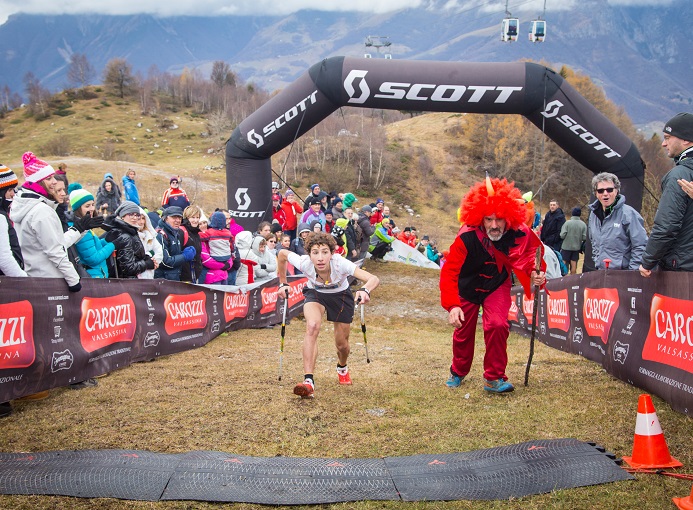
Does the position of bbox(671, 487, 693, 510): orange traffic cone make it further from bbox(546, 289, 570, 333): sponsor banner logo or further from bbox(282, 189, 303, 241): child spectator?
bbox(282, 189, 303, 241): child spectator

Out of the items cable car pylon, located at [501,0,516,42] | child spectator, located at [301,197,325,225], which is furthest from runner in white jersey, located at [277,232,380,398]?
cable car pylon, located at [501,0,516,42]

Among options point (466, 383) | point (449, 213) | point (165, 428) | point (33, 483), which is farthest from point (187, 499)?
point (449, 213)

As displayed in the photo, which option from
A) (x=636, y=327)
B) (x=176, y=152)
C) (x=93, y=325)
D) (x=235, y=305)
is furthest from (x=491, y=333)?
(x=176, y=152)

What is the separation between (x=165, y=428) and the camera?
505 cm

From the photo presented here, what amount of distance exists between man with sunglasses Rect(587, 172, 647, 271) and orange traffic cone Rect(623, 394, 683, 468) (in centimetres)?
383

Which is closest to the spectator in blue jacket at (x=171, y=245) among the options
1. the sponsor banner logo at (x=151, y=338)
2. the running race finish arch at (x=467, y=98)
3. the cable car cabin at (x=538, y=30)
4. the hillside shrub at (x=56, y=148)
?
the sponsor banner logo at (x=151, y=338)

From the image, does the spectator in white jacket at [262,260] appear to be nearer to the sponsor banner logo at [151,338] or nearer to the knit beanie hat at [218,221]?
the knit beanie hat at [218,221]

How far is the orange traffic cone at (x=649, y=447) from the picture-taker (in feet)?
13.5

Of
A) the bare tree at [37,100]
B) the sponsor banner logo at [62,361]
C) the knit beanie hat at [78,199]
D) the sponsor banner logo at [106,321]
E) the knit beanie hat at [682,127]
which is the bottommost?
the sponsor banner logo at [62,361]

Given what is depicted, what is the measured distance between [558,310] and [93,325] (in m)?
6.80

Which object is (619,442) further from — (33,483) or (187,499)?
(33,483)

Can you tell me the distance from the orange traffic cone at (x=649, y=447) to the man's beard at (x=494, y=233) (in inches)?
88.8

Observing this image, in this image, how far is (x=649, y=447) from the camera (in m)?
4.14

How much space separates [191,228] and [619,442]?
7.56 metres
